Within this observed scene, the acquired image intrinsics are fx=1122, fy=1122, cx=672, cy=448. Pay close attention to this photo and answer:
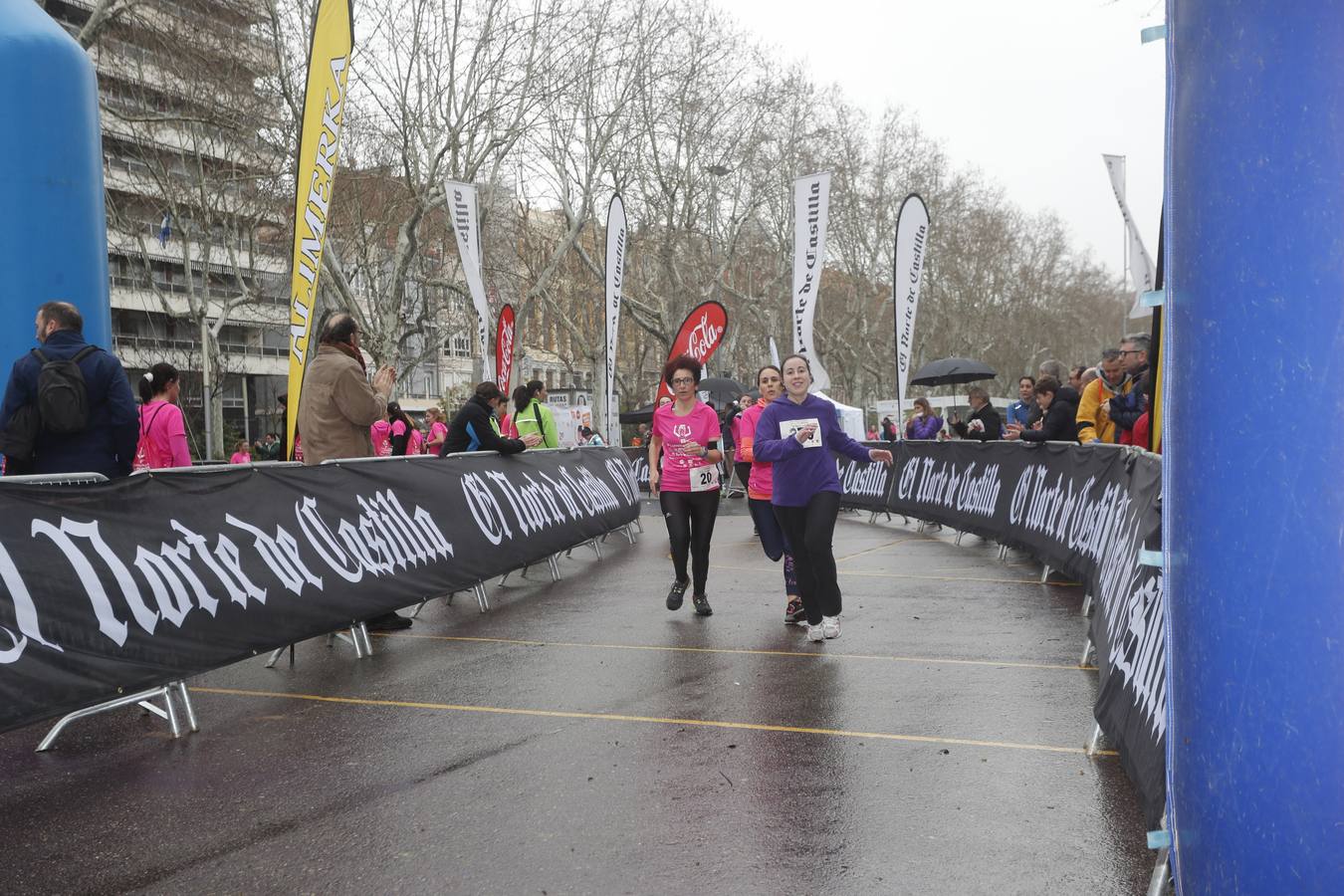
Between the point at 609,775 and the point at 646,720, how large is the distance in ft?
2.94

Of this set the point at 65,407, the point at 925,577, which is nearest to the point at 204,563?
the point at 65,407

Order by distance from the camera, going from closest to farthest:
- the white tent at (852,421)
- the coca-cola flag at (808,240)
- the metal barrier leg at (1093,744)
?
1. the metal barrier leg at (1093,744)
2. the coca-cola flag at (808,240)
3. the white tent at (852,421)

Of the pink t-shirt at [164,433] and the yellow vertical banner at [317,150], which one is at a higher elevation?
the yellow vertical banner at [317,150]

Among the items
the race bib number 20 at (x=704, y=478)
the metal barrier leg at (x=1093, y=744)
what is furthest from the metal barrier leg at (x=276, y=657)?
the metal barrier leg at (x=1093, y=744)

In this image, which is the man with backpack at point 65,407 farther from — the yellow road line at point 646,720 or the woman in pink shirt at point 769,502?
the woman in pink shirt at point 769,502

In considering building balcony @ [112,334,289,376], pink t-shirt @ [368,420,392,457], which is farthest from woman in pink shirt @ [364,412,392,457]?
building balcony @ [112,334,289,376]

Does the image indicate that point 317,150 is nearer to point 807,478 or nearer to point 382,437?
point 807,478

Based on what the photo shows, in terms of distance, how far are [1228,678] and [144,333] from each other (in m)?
62.2

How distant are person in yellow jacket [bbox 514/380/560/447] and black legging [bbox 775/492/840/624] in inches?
251

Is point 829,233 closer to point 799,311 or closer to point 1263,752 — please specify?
point 799,311

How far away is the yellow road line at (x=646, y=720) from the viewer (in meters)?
5.04

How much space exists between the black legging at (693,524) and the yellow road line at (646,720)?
312 cm

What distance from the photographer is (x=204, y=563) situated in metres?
5.84

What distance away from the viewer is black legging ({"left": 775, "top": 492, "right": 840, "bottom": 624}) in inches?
295
